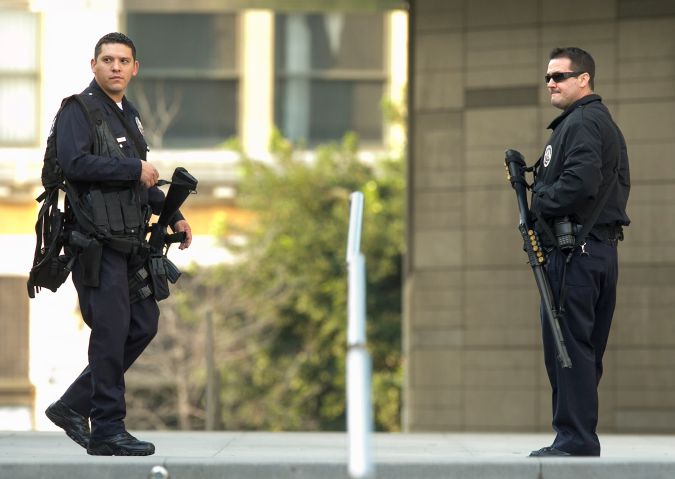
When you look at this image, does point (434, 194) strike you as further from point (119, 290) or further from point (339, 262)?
point (339, 262)

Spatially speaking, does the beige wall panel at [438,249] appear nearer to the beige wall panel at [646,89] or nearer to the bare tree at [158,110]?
the beige wall panel at [646,89]

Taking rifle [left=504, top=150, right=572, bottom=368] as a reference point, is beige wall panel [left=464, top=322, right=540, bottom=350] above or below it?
below

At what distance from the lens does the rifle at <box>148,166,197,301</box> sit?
314 inches

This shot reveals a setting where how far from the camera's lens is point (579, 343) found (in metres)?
7.89

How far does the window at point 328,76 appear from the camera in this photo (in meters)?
24.9

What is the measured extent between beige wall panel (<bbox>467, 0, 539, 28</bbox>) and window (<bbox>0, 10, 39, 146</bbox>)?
12832 millimetres

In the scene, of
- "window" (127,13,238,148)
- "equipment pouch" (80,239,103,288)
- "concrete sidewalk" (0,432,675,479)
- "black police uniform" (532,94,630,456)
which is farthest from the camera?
"window" (127,13,238,148)

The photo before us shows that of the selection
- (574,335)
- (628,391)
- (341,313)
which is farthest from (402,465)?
(341,313)

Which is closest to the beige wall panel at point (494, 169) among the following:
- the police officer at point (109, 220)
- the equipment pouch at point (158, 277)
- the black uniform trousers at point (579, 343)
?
the black uniform trousers at point (579, 343)

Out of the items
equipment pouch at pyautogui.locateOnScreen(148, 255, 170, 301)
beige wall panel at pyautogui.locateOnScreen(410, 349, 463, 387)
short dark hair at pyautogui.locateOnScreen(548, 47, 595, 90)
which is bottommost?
beige wall panel at pyautogui.locateOnScreen(410, 349, 463, 387)

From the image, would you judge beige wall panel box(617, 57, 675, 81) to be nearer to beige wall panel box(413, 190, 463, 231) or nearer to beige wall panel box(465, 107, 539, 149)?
beige wall panel box(465, 107, 539, 149)

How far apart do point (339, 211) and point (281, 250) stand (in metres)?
0.92

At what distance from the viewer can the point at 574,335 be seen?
789cm

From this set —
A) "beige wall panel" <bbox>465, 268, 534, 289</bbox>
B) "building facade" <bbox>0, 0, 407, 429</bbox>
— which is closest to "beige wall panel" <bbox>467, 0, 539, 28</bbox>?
"beige wall panel" <bbox>465, 268, 534, 289</bbox>
